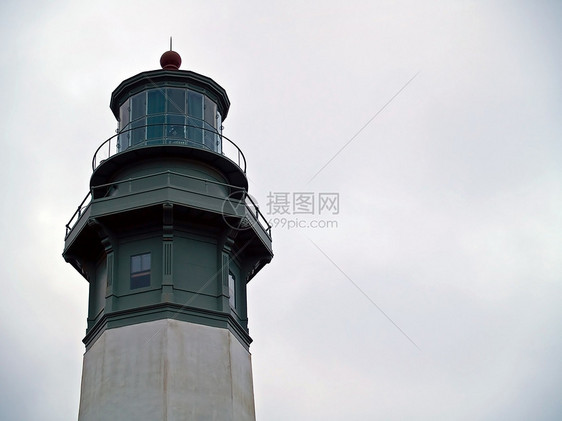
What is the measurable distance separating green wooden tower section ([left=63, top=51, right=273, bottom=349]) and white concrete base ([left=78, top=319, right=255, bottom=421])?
1.76 feet

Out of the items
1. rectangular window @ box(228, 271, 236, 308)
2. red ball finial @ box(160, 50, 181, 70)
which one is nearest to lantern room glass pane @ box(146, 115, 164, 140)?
red ball finial @ box(160, 50, 181, 70)

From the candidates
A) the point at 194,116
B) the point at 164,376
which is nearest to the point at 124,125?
the point at 194,116

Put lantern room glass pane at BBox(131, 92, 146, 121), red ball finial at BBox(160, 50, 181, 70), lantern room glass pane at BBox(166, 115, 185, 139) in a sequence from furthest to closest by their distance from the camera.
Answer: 1. red ball finial at BBox(160, 50, 181, 70)
2. lantern room glass pane at BBox(131, 92, 146, 121)
3. lantern room glass pane at BBox(166, 115, 185, 139)

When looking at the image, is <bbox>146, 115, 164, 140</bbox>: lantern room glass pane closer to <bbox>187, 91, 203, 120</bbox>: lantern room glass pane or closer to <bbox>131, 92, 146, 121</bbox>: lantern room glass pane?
<bbox>131, 92, 146, 121</bbox>: lantern room glass pane

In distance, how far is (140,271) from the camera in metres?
30.6

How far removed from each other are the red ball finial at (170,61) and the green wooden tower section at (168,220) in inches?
1.6

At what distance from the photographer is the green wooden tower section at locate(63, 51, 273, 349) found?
30203 mm

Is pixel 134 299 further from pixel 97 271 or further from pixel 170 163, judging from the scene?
pixel 170 163

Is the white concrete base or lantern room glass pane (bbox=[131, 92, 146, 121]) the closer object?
the white concrete base

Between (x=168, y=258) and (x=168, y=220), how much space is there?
1.40 m

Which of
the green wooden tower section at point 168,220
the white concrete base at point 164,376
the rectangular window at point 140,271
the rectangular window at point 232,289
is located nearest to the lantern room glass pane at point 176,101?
the green wooden tower section at point 168,220

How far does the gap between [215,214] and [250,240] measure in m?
2.36

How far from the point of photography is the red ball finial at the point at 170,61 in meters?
34.5

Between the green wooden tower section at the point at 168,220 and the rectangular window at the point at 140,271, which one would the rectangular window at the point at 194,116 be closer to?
the green wooden tower section at the point at 168,220
